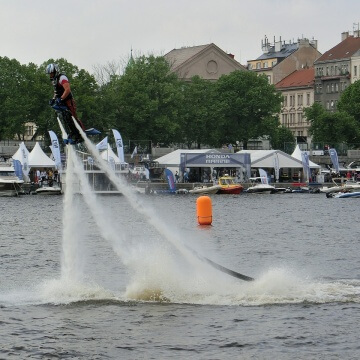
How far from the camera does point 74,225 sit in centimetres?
3862

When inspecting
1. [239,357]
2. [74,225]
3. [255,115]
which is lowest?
[239,357]

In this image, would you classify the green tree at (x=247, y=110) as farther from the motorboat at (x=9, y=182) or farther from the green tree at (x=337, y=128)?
the motorboat at (x=9, y=182)

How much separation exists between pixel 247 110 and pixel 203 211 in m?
109

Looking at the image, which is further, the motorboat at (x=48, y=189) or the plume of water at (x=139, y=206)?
the motorboat at (x=48, y=189)

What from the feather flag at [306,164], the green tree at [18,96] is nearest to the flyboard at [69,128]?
the feather flag at [306,164]

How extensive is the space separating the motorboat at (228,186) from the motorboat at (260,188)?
9.07 ft

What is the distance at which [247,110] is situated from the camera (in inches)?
7643

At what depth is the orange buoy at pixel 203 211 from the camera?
85.9 m

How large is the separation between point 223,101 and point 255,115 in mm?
6091

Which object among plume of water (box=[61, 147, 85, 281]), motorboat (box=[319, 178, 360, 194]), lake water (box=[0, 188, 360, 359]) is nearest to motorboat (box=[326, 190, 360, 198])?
motorboat (box=[319, 178, 360, 194])

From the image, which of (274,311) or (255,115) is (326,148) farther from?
(274,311)

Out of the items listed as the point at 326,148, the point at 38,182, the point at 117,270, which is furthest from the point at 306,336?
the point at 326,148

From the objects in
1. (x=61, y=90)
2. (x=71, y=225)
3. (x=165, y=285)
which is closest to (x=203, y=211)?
(x=165, y=285)

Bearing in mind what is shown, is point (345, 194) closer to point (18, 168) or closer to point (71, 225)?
point (18, 168)
